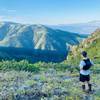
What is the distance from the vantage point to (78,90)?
76.6 ft

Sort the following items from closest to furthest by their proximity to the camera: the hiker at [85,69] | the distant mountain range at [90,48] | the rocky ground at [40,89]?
the rocky ground at [40,89], the hiker at [85,69], the distant mountain range at [90,48]

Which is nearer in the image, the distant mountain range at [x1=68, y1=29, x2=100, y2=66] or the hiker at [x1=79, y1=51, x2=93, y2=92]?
the hiker at [x1=79, y1=51, x2=93, y2=92]

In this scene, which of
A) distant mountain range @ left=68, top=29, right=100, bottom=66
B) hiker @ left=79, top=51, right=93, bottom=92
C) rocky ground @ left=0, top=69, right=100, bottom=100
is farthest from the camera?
distant mountain range @ left=68, top=29, right=100, bottom=66

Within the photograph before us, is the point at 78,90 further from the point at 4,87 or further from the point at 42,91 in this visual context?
the point at 4,87

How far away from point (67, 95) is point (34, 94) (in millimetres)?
1904

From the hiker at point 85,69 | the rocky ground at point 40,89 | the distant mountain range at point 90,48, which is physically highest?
the hiker at point 85,69

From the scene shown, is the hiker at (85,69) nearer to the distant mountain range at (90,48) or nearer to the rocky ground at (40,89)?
the rocky ground at (40,89)

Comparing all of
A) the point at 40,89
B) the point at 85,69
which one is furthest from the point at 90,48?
the point at 40,89

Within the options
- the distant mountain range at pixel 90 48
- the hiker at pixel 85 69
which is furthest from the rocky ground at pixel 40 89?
the distant mountain range at pixel 90 48

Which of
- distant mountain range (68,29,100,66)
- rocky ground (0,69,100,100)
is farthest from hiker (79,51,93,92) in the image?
distant mountain range (68,29,100,66)

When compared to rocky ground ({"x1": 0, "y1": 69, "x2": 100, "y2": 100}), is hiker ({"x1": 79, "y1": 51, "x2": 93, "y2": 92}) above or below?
above

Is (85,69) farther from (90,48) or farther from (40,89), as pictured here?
(90,48)

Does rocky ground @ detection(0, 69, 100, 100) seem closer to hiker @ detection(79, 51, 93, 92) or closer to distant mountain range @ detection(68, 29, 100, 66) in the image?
hiker @ detection(79, 51, 93, 92)

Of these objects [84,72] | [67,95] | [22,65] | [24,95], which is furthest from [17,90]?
[22,65]
